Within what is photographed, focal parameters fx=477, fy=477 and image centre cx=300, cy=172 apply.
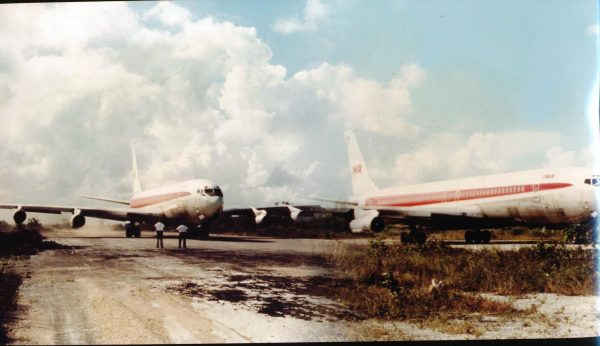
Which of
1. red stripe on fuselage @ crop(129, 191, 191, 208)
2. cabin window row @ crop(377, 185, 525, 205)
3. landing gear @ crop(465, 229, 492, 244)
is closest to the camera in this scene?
cabin window row @ crop(377, 185, 525, 205)

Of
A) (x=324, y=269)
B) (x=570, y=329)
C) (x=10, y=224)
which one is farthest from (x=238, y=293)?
(x=10, y=224)

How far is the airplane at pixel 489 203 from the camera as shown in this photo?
17344mm

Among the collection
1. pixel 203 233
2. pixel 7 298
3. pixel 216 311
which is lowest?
pixel 216 311

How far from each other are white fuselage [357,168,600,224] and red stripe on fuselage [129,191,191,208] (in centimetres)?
1112

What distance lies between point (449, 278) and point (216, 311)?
17.9 feet

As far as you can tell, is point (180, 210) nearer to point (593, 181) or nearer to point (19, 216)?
point (19, 216)

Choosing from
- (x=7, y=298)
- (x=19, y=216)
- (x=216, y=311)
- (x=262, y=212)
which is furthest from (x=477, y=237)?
(x=7, y=298)

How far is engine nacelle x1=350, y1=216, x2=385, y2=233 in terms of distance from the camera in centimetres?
1966

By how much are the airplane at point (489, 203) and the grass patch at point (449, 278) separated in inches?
123

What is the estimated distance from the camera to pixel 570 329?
8172 mm

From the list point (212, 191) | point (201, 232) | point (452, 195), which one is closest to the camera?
point (201, 232)

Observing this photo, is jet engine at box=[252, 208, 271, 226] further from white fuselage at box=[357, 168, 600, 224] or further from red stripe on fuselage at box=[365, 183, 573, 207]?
red stripe on fuselage at box=[365, 183, 573, 207]

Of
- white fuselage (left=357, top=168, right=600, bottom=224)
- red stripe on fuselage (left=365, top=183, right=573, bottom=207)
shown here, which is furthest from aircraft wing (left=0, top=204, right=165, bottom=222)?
white fuselage (left=357, top=168, right=600, bottom=224)

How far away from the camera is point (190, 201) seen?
21422 mm
